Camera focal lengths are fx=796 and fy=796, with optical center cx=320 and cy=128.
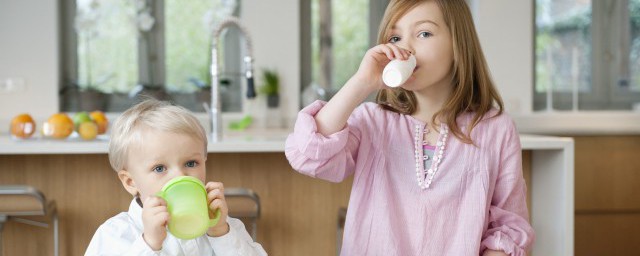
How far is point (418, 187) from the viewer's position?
1499mm

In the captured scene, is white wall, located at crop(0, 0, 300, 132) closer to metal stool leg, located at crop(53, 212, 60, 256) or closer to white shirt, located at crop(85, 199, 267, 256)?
metal stool leg, located at crop(53, 212, 60, 256)

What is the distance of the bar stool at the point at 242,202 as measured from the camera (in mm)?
2654

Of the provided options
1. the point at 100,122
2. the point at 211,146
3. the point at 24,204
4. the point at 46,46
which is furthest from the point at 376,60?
the point at 46,46

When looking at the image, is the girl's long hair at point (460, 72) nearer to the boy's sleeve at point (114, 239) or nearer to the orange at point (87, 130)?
the boy's sleeve at point (114, 239)

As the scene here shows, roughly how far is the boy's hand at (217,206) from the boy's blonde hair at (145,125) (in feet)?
0.38

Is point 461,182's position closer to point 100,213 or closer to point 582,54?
point 100,213

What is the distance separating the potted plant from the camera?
4.64 metres

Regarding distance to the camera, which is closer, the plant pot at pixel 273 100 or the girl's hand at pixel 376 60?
the girl's hand at pixel 376 60

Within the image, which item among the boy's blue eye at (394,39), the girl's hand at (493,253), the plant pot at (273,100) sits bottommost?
the girl's hand at (493,253)

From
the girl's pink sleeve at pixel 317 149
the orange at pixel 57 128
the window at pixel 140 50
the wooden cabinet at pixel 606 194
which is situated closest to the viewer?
the girl's pink sleeve at pixel 317 149

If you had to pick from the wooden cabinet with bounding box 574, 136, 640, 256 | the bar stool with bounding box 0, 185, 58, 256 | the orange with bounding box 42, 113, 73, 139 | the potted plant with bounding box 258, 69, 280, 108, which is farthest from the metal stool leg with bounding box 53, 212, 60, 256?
the wooden cabinet with bounding box 574, 136, 640, 256

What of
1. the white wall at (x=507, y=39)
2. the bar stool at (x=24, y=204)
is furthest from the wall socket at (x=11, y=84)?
the white wall at (x=507, y=39)

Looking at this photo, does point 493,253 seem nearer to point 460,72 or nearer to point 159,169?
point 460,72

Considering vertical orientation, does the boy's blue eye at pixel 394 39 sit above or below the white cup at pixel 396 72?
above
